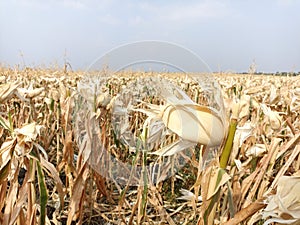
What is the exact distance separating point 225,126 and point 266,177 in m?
0.52

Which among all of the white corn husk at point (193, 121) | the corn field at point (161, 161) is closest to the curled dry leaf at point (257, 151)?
the corn field at point (161, 161)

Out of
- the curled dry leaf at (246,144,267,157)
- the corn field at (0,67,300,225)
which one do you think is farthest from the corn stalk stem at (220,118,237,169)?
the curled dry leaf at (246,144,267,157)

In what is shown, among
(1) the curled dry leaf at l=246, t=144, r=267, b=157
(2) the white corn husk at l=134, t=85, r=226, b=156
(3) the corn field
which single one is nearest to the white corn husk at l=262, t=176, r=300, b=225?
(3) the corn field

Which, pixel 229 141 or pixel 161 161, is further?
pixel 161 161

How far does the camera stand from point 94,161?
1.56m

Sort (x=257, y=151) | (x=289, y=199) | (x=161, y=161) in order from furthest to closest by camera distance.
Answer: (x=161, y=161)
(x=257, y=151)
(x=289, y=199)

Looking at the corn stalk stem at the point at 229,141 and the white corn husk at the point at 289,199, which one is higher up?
the corn stalk stem at the point at 229,141

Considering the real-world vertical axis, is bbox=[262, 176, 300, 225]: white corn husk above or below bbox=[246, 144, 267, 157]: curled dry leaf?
below

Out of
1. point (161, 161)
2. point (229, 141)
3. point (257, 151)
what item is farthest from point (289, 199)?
point (161, 161)

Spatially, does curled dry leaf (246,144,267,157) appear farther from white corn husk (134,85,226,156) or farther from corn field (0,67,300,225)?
white corn husk (134,85,226,156)

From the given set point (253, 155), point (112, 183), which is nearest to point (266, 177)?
point (253, 155)

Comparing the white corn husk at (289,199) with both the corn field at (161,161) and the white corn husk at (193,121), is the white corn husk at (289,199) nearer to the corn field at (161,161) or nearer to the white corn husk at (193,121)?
the corn field at (161,161)

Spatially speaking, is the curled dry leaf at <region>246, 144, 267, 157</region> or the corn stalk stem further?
the curled dry leaf at <region>246, 144, 267, 157</region>

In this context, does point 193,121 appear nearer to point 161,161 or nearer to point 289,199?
point 289,199
